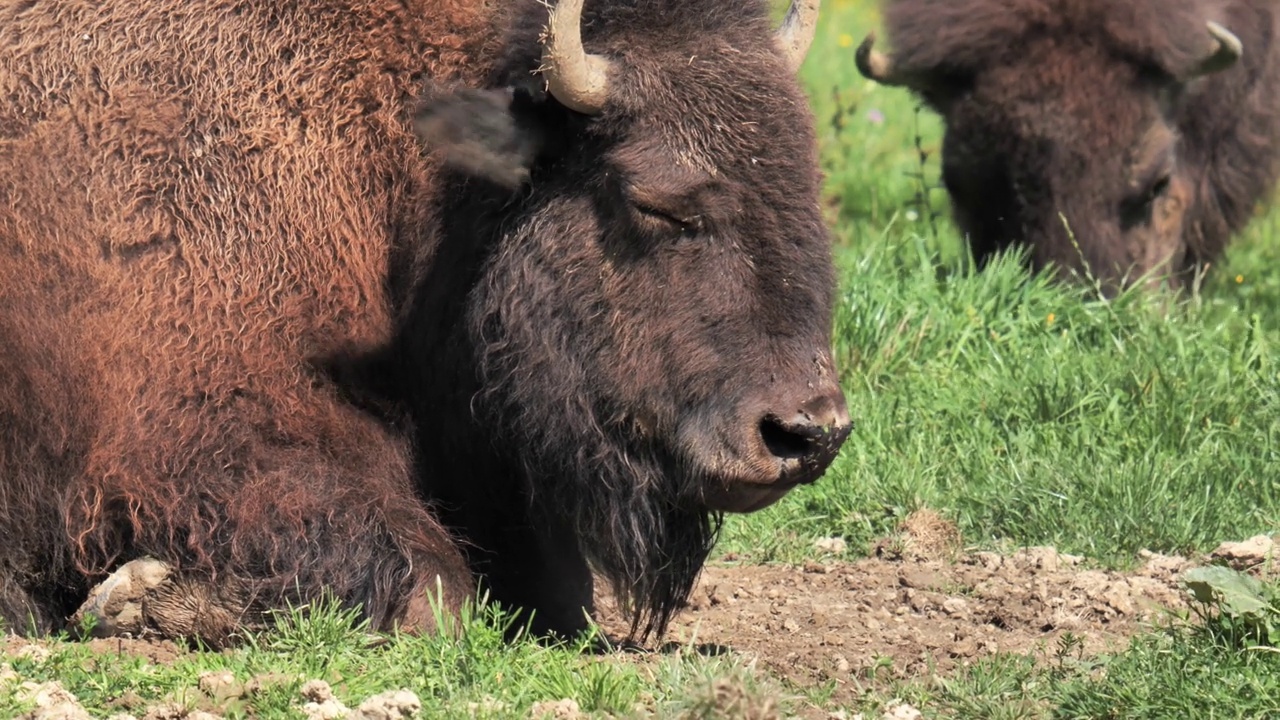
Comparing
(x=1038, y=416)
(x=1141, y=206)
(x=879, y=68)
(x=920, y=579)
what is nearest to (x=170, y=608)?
(x=920, y=579)

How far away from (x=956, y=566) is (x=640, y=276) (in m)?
1.61

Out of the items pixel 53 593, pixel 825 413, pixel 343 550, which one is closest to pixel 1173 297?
pixel 825 413

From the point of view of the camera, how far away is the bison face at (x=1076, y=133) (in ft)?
26.1

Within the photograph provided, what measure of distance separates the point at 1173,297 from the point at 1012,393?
167cm

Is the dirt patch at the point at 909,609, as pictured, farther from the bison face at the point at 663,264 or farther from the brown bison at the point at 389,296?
the bison face at the point at 663,264

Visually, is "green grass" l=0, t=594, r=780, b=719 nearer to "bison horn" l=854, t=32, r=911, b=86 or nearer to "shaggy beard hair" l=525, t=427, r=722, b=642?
"shaggy beard hair" l=525, t=427, r=722, b=642

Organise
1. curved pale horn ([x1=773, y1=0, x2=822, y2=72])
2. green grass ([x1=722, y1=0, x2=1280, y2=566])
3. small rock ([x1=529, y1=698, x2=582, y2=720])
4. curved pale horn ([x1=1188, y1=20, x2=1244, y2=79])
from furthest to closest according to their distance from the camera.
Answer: curved pale horn ([x1=1188, y1=20, x2=1244, y2=79])
green grass ([x1=722, y1=0, x2=1280, y2=566])
curved pale horn ([x1=773, y1=0, x2=822, y2=72])
small rock ([x1=529, y1=698, x2=582, y2=720])

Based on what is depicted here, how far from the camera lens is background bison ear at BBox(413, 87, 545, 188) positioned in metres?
4.23

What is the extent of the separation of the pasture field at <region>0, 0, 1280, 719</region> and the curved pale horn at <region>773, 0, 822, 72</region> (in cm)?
157

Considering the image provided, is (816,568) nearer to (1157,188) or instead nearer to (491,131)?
(491,131)

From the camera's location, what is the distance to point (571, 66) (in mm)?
4020

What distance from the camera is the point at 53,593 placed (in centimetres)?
455

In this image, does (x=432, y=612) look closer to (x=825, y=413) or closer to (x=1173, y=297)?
(x=825, y=413)

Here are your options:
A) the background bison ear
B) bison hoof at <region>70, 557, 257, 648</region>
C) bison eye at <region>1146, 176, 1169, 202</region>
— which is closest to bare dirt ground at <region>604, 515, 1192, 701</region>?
bison hoof at <region>70, 557, 257, 648</region>
